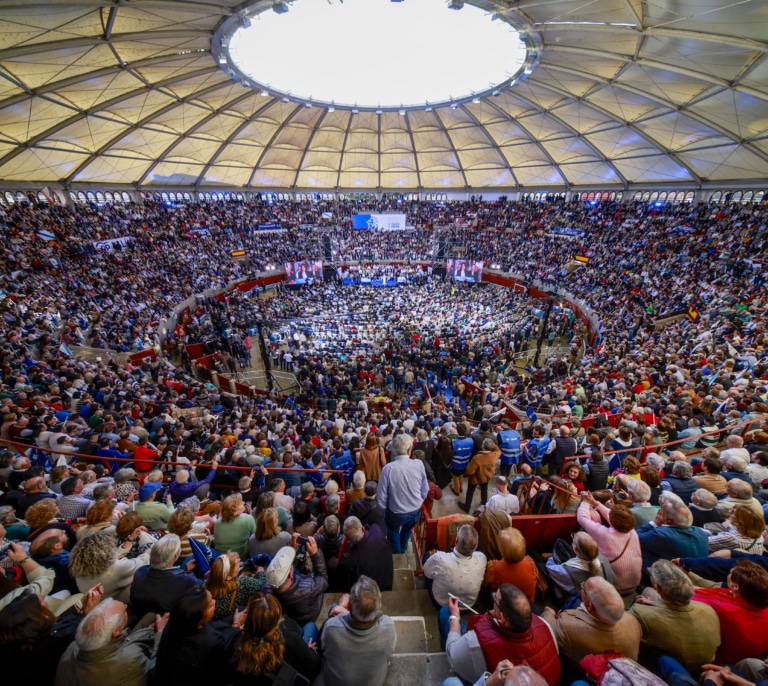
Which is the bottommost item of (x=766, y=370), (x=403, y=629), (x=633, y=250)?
(x=403, y=629)

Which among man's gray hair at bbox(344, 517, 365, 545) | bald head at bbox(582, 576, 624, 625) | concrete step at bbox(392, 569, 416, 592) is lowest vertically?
concrete step at bbox(392, 569, 416, 592)

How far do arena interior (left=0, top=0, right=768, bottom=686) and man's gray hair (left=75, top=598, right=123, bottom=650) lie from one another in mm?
20

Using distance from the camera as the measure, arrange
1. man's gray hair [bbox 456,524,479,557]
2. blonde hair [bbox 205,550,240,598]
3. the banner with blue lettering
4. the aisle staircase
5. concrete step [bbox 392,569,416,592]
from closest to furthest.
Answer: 1. blonde hair [bbox 205,550,240,598]
2. the aisle staircase
3. man's gray hair [bbox 456,524,479,557]
4. concrete step [bbox 392,569,416,592]
5. the banner with blue lettering

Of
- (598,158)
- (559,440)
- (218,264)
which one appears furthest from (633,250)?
(218,264)

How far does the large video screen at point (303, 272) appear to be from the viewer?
132 feet

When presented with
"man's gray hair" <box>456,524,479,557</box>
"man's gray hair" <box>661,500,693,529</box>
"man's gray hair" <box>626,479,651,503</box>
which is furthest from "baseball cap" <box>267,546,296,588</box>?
"man's gray hair" <box>626,479,651,503</box>

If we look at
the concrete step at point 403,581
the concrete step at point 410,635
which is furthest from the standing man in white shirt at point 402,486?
the concrete step at point 410,635

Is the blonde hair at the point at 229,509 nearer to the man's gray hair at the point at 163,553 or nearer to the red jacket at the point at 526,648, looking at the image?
the man's gray hair at the point at 163,553

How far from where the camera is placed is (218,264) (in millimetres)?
36438

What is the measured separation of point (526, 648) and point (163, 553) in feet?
9.50

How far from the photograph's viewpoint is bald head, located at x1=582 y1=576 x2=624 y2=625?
8.29 feet

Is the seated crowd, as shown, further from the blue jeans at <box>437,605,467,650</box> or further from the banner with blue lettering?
the banner with blue lettering

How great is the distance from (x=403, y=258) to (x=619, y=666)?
4630cm

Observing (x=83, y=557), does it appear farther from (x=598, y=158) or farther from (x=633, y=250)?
(x=598, y=158)
